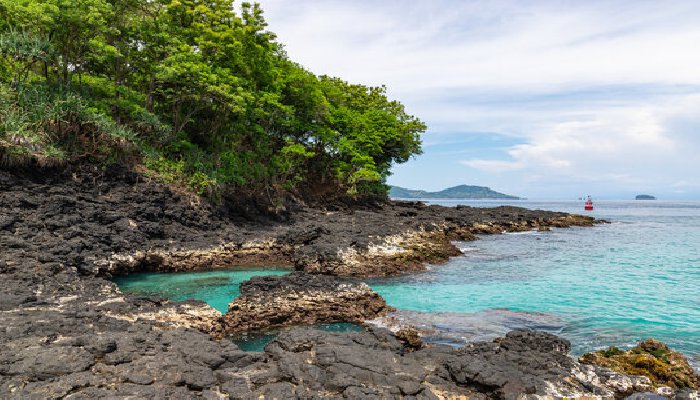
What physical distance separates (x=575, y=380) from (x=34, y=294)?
38.4ft

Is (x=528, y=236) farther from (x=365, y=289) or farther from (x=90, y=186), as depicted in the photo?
(x=90, y=186)

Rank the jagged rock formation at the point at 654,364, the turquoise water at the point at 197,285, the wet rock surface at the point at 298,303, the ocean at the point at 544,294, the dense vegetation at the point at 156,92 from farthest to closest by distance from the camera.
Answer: the dense vegetation at the point at 156,92, the turquoise water at the point at 197,285, the ocean at the point at 544,294, the wet rock surface at the point at 298,303, the jagged rock formation at the point at 654,364

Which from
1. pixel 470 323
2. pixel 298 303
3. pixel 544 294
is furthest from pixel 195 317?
pixel 544 294

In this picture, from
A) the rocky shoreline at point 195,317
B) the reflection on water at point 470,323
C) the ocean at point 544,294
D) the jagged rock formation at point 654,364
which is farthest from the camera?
the ocean at point 544,294

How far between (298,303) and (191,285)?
6110 millimetres

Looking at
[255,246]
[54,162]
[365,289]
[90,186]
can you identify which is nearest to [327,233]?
[255,246]

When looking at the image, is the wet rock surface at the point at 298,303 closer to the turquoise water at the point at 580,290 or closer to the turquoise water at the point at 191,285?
the turquoise water at the point at 191,285

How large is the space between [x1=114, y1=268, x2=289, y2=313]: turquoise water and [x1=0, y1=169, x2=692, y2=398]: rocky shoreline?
712 millimetres

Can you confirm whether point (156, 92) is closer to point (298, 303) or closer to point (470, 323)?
point (298, 303)

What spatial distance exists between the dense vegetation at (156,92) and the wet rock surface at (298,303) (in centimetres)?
1248

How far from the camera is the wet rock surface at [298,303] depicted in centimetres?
1207

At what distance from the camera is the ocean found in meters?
12.2

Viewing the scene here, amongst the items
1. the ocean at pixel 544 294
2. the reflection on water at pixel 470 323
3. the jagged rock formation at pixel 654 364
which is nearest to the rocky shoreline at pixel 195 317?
the jagged rock formation at pixel 654 364

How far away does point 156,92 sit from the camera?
2528cm
